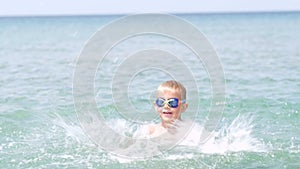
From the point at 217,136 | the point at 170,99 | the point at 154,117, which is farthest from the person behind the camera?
the point at 154,117

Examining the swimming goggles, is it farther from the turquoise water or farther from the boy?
the turquoise water

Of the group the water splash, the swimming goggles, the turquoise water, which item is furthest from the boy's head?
the turquoise water

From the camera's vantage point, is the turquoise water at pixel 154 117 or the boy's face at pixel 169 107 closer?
the boy's face at pixel 169 107

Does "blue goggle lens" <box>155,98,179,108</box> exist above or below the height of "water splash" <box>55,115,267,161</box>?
above

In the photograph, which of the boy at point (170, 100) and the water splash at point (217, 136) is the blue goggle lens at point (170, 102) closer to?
the boy at point (170, 100)

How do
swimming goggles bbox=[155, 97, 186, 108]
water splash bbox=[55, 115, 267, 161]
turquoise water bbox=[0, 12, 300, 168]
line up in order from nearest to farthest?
swimming goggles bbox=[155, 97, 186, 108] → turquoise water bbox=[0, 12, 300, 168] → water splash bbox=[55, 115, 267, 161]

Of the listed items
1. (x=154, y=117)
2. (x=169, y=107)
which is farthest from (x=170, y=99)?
(x=154, y=117)

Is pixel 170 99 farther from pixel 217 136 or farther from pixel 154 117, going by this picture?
pixel 154 117

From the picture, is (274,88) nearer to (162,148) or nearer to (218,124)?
(218,124)

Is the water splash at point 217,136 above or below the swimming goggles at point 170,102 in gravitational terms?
below

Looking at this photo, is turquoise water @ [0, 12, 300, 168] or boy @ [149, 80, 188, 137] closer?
boy @ [149, 80, 188, 137]

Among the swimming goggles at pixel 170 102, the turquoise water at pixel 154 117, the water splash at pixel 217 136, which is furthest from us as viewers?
the water splash at pixel 217 136

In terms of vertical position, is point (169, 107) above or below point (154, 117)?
above

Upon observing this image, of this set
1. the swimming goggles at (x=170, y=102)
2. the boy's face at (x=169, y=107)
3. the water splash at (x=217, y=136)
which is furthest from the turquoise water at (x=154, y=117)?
the swimming goggles at (x=170, y=102)
